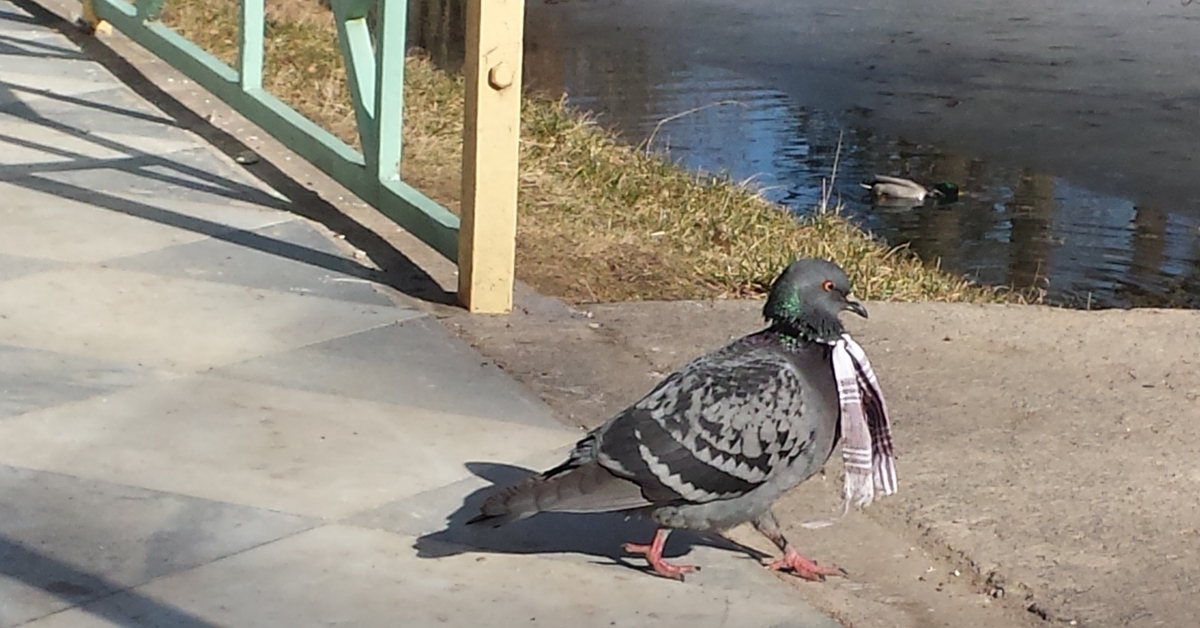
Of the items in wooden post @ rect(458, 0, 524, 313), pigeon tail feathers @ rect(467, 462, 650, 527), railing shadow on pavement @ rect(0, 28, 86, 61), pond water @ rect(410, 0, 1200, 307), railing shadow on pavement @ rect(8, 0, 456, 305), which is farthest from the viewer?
pond water @ rect(410, 0, 1200, 307)

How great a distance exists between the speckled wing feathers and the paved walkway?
293mm

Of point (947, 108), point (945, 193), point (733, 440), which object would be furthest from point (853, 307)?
point (947, 108)

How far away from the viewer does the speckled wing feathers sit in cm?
387

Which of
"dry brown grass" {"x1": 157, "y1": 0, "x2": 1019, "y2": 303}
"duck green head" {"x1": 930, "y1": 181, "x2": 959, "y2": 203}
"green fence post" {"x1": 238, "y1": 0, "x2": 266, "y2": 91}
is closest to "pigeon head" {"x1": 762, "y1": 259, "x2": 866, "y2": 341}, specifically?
"dry brown grass" {"x1": 157, "y1": 0, "x2": 1019, "y2": 303}

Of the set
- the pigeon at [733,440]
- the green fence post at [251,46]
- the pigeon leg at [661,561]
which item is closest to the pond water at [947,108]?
the green fence post at [251,46]

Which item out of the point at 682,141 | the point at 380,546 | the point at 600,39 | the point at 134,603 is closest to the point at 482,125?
the point at 380,546

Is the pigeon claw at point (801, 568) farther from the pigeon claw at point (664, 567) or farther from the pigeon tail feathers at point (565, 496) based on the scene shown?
the pigeon tail feathers at point (565, 496)

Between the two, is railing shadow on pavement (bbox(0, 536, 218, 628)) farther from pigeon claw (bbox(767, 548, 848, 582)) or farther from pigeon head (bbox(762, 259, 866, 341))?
pigeon head (bbox(762, 259, 866, 341))

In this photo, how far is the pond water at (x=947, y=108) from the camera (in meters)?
9.86

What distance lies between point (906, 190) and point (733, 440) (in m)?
6.68

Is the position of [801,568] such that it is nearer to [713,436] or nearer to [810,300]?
[713,436]

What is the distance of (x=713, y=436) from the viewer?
388 centimetres

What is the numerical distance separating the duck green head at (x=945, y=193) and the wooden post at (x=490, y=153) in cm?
522

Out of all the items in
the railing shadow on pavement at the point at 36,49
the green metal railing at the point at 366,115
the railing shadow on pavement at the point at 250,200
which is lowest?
the railing shadow on pavement at the point at 250,200
